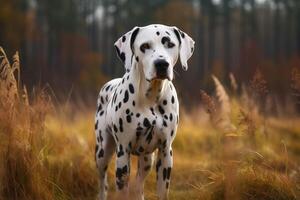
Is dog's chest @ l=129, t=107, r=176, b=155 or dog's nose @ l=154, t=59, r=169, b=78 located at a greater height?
dog's nose @ l=154, t=59, r=169, b=78

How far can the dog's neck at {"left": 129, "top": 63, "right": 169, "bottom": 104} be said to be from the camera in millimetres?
4406

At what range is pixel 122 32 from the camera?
Result: 32.3 meters

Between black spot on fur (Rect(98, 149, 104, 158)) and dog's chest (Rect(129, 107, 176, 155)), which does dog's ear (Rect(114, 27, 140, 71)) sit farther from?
black spot on fur (Rect(98, 149, 104, 158))

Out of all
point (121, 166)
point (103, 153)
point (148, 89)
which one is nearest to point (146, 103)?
point (148, 89)

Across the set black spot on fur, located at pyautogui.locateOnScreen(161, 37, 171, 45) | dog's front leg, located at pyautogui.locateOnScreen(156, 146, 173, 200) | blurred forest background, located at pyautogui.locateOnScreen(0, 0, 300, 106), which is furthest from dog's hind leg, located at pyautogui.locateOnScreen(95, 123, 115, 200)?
blurred forest background, located at pyautogui.locateOnScreen(0, 0, 300, 106)

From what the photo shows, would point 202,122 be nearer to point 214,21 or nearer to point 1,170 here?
point 1,170

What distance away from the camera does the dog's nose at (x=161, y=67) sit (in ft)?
13.3

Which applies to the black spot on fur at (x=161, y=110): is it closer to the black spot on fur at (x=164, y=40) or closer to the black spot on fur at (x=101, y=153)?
the black spot on fur at (x=164, y=40)

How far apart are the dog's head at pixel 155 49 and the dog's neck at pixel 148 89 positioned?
13 centimetres

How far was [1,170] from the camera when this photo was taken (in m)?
4.54

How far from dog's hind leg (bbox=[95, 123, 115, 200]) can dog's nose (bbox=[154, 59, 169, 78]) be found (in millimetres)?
1267

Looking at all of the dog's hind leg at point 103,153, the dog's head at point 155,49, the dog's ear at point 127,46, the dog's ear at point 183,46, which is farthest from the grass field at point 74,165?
the dog's ear at point 127,46

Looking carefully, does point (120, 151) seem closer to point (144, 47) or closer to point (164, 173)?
point (164, 173)

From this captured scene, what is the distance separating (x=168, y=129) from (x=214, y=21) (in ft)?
111
